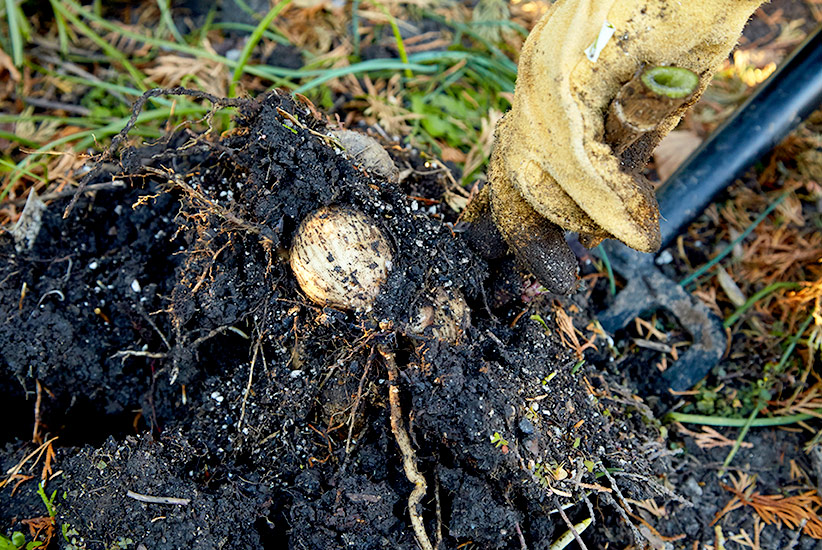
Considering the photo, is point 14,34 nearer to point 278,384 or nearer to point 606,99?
point 278,384

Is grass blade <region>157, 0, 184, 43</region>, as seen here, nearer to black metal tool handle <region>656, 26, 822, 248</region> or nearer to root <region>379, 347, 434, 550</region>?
root <region>379, 347, 434, 550</region>

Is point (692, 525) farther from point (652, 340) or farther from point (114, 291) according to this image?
point (114, 291)

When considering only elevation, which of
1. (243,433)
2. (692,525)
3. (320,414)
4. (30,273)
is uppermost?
(692,525)

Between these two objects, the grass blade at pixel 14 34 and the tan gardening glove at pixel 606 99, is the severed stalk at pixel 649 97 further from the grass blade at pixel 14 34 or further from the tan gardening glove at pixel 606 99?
the grass blade at pixel 14 34

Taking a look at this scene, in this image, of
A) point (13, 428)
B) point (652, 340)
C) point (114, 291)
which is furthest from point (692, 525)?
point (13, 428)

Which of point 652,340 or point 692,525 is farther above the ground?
point 652,340

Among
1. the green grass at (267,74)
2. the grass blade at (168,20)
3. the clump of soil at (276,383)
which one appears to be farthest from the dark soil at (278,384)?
the grass blade at (168,20)
